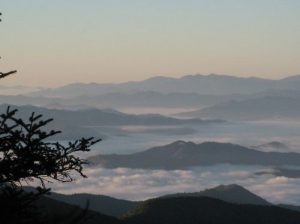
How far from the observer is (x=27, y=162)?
56.0 ft

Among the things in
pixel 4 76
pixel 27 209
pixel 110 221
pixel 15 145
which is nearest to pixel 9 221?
pixel 27 209

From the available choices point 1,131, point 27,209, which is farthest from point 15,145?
point 27,209

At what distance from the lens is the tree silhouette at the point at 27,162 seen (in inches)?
646

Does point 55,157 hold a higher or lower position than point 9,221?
higher

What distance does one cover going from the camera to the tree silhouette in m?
16.4

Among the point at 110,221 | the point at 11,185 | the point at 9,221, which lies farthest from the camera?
the point at 110,221

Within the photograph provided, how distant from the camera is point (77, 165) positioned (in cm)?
1783

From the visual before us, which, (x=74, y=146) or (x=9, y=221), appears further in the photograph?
(x=74, y=146)

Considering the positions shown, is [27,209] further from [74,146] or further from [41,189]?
[74,146]

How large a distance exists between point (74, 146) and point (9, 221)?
284 centimetres

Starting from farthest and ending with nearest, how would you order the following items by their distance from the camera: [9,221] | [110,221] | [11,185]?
[110,221] < [11,185] < [9,221]

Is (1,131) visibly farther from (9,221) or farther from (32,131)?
(9,221)

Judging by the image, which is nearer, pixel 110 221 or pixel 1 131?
pixel 1 131

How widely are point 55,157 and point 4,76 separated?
2.70m
